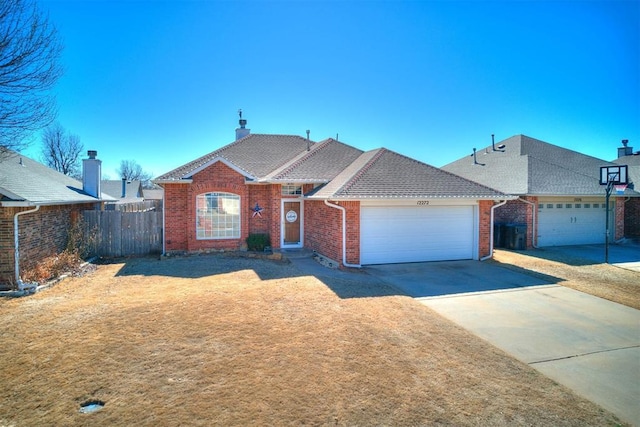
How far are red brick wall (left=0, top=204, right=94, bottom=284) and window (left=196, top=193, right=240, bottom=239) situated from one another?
182 inches

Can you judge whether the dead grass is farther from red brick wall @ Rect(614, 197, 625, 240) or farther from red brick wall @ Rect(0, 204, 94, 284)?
red brick wall @ Rect(0, 204, 94, 284)

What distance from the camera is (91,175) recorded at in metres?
17.2

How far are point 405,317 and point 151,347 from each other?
4606mm

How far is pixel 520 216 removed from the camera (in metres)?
16.4

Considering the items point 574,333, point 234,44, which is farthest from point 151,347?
point 234,44

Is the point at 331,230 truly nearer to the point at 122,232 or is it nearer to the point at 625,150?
→ the point at 122,232

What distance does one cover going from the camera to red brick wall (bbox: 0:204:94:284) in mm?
8984

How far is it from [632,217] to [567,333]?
17.5 m

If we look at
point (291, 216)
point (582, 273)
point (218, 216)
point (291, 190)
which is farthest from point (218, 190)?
point (582, 273)

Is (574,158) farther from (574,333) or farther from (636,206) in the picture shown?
(574,333)

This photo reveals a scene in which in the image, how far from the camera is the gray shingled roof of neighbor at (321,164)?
1433 centimetres

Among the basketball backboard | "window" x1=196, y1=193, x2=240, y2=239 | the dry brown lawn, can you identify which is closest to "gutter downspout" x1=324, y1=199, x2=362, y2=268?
the dry brown lawn

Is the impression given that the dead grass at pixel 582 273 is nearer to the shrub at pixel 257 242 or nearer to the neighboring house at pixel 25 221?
the shrub at pixel 257 242

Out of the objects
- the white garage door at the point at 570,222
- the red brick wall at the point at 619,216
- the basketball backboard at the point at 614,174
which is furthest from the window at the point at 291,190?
the red brick wall at the point at 619,216
